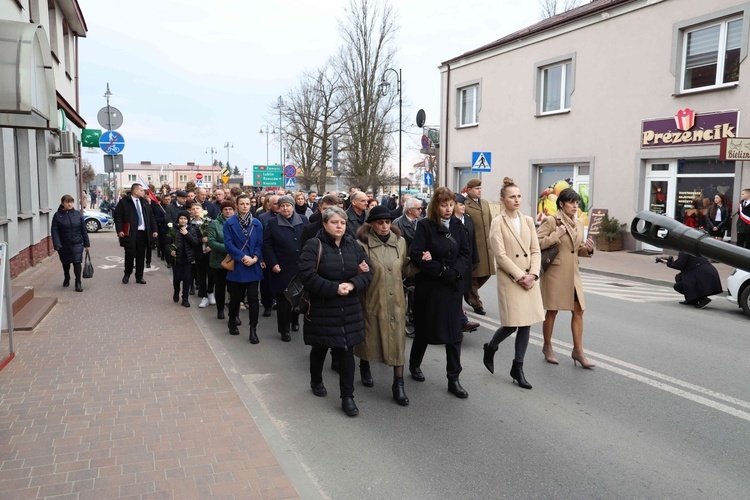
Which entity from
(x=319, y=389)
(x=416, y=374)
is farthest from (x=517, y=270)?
(x=319, y=389)

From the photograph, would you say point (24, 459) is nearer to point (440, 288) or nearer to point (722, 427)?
point (440, 288)

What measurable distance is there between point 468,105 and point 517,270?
21071mm

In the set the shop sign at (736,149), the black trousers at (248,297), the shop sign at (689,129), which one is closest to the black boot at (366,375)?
the black trousers at (248,297)

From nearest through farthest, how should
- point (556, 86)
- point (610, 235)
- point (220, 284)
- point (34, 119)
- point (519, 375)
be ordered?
point (519, 375) → point (34, 119) → point (220, 284) → point (610, 235) → point (556, 86)

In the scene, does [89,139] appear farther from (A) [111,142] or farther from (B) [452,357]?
(B) [452,357]

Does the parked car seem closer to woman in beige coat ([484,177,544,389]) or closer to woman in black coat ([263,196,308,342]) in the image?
woman in black coat ([263,196,308,342])

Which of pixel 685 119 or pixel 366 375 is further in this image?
pixel 685 119

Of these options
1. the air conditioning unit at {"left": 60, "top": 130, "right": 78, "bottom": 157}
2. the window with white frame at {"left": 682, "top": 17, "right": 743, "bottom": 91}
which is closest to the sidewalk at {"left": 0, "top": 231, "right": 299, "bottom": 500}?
the air conditioning unit at {"left": 60, "top": 130, "right": 78, "bottom": 157}

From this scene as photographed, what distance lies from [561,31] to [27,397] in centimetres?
1969

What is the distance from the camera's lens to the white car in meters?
9.18

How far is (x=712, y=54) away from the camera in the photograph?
15.7 meters

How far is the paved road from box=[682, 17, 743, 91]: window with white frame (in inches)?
419

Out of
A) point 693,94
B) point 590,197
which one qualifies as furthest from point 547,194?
point 590,197

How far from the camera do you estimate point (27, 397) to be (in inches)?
204
